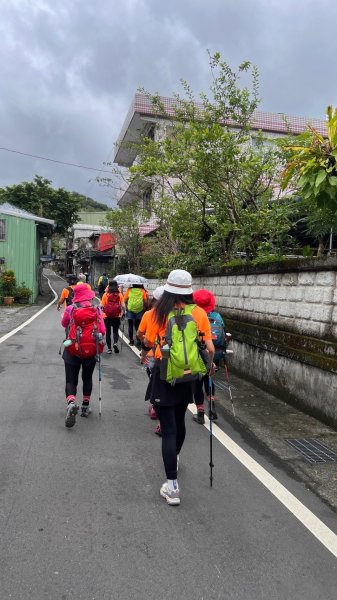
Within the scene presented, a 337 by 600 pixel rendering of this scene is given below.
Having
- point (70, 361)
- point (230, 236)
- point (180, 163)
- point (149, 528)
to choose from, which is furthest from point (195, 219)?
point (149, 528)

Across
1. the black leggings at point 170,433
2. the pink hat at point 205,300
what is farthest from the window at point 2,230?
the black leggings at point 170,433

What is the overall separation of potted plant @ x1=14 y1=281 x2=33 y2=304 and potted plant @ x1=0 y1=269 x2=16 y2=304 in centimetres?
25

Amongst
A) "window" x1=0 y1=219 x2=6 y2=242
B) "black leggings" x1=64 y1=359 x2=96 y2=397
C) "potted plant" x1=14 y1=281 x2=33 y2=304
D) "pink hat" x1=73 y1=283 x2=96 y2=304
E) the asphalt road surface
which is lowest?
"potted plant" x1=14 y1=281 x2=33 y2=304

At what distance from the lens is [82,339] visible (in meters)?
5.58

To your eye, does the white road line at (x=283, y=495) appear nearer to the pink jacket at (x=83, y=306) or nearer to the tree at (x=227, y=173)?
the pink jacket at (x=83, y=306)

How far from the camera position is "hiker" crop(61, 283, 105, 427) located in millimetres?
5586

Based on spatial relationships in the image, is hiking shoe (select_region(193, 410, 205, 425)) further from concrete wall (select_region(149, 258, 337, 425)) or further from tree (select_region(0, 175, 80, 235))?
tree (select_region(0, 175, 80, 235))

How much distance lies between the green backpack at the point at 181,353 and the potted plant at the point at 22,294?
73.7 feet

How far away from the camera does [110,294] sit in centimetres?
1052

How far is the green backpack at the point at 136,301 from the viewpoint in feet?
35.8

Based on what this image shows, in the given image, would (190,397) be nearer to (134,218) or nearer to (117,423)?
(117,423)

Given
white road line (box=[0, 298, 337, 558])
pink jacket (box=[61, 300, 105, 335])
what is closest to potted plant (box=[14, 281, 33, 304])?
pink jacket (box=[61, 300, 105, 335])

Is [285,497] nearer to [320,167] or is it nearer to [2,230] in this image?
Result: [320,167]

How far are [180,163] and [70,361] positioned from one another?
6.20m
